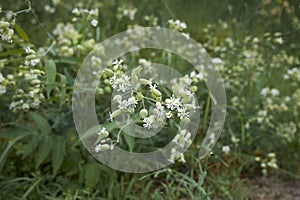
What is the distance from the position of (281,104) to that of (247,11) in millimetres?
464

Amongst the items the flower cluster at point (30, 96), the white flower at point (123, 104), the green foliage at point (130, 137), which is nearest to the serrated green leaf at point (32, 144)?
the green foliage at point (130, 137)

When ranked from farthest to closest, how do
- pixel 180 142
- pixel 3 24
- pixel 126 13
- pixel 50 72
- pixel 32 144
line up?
pixel 126 13, pixel 32 144, pixel 50 72, pixel 180 142, pixel 3 24

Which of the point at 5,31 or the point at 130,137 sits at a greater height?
the point at 5,31

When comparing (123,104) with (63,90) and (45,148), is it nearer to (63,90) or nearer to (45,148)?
(63,90)

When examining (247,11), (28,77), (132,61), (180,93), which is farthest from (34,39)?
(180,93)

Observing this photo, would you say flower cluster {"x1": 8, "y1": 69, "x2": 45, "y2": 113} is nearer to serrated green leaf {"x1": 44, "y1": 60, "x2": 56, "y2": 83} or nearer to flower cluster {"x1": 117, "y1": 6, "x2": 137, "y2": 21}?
serrated green leaf {"x1": 44, "y1": 60, "x2": 56, "y2": 83}

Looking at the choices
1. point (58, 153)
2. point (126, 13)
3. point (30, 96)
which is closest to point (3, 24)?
point (30, 96)

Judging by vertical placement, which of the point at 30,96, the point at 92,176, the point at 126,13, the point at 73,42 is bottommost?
the point at 92,176

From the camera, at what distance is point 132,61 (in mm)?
2270

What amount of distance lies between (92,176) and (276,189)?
794 mm

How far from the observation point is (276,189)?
2061 mm

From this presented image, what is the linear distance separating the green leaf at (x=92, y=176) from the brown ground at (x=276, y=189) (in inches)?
25.5

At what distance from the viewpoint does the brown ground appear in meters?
1.99

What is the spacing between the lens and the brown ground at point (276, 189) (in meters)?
1.99
